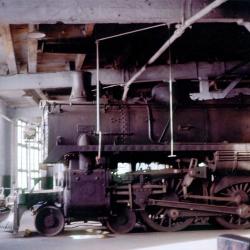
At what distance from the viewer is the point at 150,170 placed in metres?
6.99

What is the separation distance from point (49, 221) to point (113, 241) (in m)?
1.31

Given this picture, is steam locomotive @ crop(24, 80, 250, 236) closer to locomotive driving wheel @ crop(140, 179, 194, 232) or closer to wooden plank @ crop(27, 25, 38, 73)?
locomotive driving wheel @ crop(140, 179, 194, 232)

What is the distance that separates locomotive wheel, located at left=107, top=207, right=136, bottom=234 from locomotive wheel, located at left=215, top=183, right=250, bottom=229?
1.51 metres

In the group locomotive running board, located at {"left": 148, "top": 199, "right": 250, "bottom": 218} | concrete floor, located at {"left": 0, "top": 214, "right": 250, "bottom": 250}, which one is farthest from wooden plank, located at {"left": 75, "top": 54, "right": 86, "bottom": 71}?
concrete floor, located at {"left": 0, "top": 214, "right": 250, "bottom": 250}

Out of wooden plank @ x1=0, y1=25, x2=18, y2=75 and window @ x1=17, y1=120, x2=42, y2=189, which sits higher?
wooden plank @ x1=0, y1=25, x2=18, y2=75

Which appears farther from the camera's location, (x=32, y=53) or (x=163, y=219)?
(x=32, y=53)

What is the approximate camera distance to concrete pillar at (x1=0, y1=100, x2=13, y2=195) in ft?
53.7

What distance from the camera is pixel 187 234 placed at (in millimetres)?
6637

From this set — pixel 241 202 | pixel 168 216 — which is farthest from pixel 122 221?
pixel 241 202

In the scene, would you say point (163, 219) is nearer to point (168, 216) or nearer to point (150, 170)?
point (168, 216)

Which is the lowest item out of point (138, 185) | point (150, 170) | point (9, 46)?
point (138, 185)

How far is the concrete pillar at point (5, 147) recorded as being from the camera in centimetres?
1636

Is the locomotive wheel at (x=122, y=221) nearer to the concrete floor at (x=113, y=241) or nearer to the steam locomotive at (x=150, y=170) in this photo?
the steam locomotive at (x=150, y=170)

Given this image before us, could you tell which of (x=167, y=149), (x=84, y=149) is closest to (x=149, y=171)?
(x=167, y=149)
